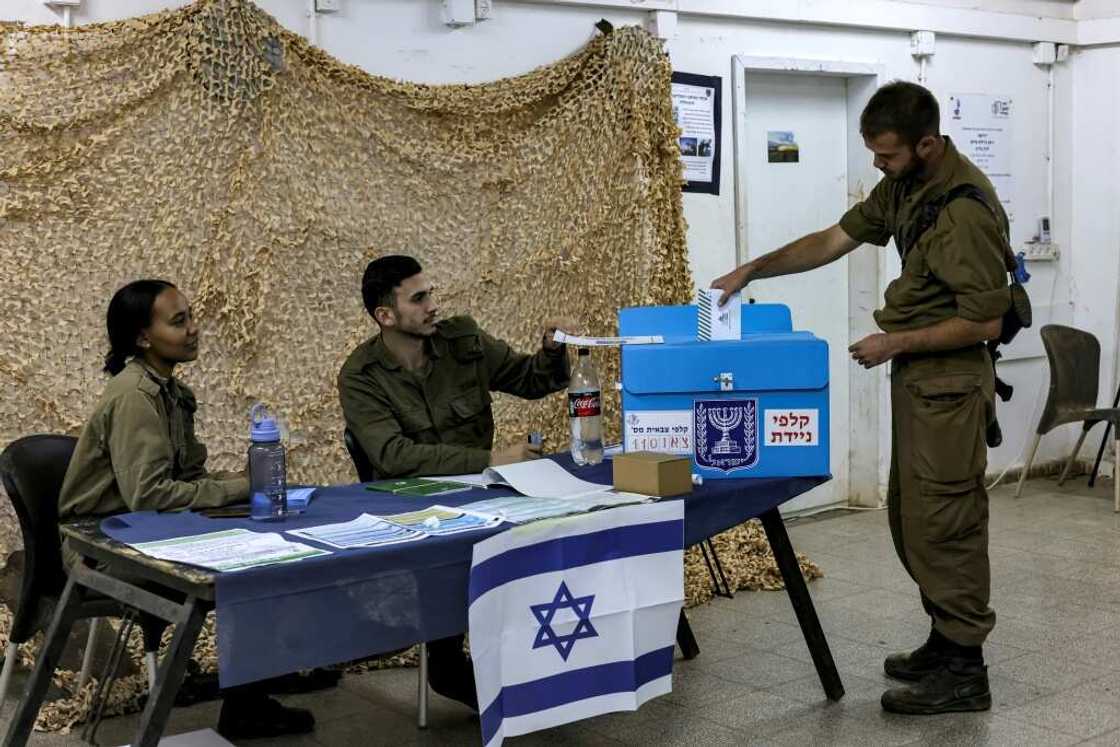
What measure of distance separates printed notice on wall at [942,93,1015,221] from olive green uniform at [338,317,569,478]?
134 inches

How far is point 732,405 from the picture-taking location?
11.0 feet

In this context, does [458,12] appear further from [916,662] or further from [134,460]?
[916,662]

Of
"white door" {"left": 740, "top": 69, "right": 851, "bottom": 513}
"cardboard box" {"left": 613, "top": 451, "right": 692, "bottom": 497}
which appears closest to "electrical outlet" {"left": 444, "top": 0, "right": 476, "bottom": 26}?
"white door" {"left": 740, "top": 69, "right": 851, "bottom": 513}

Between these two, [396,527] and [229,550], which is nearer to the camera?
[229,550]

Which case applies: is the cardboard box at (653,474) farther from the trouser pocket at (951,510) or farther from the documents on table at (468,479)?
the trouser pocket at (951,510)

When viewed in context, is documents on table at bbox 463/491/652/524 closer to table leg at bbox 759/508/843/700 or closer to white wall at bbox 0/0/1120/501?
table leg at bbox 759/508/843/700

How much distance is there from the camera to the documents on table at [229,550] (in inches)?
95.3

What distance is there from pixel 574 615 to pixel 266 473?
2.43 ft

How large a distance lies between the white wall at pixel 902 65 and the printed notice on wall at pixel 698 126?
0.21 ft

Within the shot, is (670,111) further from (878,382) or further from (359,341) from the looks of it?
(878,382)

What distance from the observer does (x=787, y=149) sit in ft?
19.6

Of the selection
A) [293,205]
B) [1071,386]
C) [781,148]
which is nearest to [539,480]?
[293,205]

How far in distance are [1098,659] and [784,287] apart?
246cm

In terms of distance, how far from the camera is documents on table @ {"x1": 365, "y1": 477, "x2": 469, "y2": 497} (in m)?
3.16
